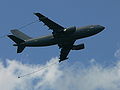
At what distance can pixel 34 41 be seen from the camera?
138875 mm

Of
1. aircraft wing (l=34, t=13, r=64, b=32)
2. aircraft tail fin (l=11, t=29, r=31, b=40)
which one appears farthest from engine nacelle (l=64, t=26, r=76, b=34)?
aircraft tail fin (l=11, t=29, r=31, b=40)

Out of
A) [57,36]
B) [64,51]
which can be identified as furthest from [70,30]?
[64,51]

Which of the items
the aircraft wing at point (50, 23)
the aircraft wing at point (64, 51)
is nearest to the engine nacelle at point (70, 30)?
the aircraft wing at point (50, 23)

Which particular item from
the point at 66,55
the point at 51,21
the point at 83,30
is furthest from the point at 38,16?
the point at 66,55

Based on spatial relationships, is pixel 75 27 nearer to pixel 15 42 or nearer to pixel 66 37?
pixel 66 37

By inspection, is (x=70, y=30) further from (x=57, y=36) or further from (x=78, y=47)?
(x=78, y=47)

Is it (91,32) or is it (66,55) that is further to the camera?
(66,55)

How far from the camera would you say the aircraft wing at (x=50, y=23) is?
130m

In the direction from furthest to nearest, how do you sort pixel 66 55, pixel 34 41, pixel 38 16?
pixel 66 55
pixel 34 41
pixel 38 16

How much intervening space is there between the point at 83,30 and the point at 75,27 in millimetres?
2277

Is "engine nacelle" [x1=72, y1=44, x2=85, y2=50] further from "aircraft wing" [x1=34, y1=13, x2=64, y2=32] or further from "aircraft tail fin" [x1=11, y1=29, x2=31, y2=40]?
"aircraft tail fin" [x1=11, y1=29, x2=31, y2=40]

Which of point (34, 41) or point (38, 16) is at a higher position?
point (38, 16)

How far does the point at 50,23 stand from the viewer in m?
134

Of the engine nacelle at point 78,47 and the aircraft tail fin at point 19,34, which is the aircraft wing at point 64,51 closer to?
the engine nacelle at point 78,47
